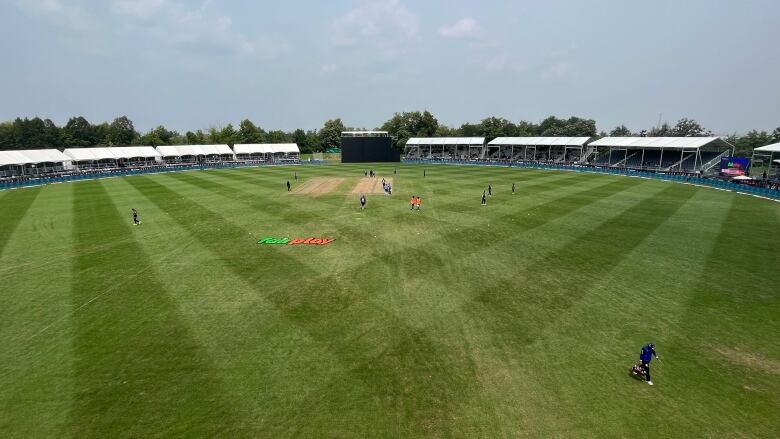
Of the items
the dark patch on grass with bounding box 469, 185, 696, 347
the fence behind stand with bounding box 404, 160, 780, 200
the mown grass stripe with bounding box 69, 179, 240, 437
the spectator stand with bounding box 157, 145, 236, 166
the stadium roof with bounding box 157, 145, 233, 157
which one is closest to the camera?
the mown grass stripe with bounding box 69, 179, 240, 437

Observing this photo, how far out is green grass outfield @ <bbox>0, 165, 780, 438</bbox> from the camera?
10.1 meters

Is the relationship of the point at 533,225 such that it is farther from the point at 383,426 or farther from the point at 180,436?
the point at 180,436

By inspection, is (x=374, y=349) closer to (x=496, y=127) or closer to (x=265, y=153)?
(x=265, y=153)

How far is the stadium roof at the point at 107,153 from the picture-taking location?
241 ft

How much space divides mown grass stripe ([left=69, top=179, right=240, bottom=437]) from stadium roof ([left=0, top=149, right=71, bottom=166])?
206 feet

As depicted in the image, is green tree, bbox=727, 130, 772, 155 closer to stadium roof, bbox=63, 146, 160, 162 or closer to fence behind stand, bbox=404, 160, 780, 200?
fence behind stand, bbox=404, 160, 780, 200

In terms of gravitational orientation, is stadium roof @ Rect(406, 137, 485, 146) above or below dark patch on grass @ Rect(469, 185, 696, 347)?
above

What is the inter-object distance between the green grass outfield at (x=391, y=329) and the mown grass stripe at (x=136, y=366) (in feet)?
0.19

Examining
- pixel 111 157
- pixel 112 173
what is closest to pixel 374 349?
pixel 112 173

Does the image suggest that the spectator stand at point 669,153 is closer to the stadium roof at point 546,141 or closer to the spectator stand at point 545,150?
the stadium roof at point 546,141

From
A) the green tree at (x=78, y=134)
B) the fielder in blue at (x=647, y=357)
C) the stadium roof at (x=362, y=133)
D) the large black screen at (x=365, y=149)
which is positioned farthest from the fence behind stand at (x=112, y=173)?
the fielder in blue at (x=647, y=357)

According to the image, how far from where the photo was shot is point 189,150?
89.1 m

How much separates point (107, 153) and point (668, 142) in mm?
108257

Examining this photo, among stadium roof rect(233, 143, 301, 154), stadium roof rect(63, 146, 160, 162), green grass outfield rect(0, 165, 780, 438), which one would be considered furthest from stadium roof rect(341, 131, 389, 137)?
green grass outfield rect(0, 165, 780, 438)
